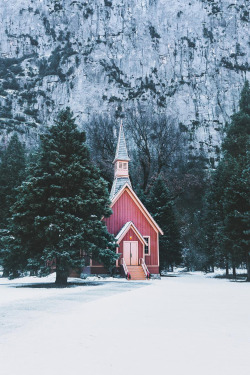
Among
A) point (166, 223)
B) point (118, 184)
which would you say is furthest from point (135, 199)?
point (166, 223)

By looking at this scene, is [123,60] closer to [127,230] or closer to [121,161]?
[121,161]

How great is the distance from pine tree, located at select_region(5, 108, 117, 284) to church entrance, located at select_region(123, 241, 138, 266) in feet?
19.3

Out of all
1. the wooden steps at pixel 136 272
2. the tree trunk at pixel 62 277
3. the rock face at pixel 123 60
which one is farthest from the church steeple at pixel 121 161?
the rock face at pixel 123 60

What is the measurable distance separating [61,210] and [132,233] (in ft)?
31.0

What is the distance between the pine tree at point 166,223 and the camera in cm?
3431

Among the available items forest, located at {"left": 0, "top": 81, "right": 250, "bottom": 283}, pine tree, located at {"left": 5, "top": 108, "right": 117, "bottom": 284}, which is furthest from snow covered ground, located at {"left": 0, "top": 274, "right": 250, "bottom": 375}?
forest, located at {"left": 0, "top": 81, "right": 250, "bottom": 283}

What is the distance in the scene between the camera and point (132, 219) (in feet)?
94.8

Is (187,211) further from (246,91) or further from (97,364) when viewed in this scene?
(97,364)

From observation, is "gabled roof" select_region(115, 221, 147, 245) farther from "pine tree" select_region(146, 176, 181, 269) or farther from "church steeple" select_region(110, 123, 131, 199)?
"pine tree" select_region(146, 176, 181, 269)

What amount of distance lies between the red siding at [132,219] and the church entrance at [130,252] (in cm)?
145

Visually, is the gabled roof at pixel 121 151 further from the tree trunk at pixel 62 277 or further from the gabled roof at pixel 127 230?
the tree trunk at pixel 62 277

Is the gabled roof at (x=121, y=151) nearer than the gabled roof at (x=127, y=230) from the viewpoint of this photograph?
No

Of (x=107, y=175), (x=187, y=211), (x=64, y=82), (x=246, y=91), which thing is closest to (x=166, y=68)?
(x=64, y=82)

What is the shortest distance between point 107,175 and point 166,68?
57677mm
